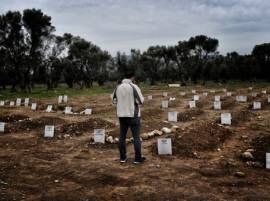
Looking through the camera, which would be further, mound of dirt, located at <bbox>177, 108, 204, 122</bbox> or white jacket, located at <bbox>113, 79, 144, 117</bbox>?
mound of dirt, located at <bbox>177, 108, 204, 122</bbox>

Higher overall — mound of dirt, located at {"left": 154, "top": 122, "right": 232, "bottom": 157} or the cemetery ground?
mound of dirt, located at {"left": 154, "top": 122, "right": 232, "bottom": 157}

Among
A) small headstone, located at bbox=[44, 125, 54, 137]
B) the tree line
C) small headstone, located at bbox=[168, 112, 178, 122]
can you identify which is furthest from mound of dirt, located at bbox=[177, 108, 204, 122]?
the tree line

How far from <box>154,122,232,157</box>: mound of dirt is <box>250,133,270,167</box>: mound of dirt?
1.01 metres

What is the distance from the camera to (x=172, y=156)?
31.1 ft

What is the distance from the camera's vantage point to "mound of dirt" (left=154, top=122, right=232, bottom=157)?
9930 millimetres

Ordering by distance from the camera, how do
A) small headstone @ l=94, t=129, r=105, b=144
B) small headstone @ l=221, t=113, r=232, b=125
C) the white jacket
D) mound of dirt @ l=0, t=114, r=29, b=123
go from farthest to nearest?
mound of dirt @ l=0, t=114, r=29, b=123 < small headstone @ l=221, t=113, r=232, b=125 < small headstone @ l=94, t=129, r=105, b=144 < the white jacket

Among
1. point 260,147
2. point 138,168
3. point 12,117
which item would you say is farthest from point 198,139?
point 12,117

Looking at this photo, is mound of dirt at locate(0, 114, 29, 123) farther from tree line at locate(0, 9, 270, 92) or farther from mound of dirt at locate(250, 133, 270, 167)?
tree line at locate(0, 9, 270, 92)

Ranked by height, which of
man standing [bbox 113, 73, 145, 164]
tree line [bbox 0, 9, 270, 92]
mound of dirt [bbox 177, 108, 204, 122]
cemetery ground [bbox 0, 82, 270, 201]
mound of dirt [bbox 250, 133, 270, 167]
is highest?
tree line [bbox 0, 9, 270, 92]

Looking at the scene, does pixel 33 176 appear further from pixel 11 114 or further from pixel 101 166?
pixel 11 114

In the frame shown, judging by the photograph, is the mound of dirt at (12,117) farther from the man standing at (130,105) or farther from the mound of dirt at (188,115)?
the man standing at (130,105)

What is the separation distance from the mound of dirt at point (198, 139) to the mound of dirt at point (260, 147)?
1.01 metres

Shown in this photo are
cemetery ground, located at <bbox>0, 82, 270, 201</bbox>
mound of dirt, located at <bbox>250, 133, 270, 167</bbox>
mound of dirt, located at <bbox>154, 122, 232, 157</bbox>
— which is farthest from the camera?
mound of dirt, located at <bbox>154, 122, 232, 157</bbox>

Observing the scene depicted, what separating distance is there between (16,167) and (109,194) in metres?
3.05
